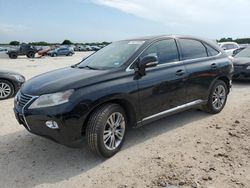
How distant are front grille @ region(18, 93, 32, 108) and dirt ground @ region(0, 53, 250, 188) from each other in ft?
2.60

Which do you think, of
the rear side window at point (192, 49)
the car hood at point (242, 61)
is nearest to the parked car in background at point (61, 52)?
the car hood at point (242, 61)

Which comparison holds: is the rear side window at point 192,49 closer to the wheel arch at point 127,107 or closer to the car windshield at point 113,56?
the car windshield at point 113,56

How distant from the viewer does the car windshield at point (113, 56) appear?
460 centimetres

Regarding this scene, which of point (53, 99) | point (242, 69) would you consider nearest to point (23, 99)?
point (53, 99)

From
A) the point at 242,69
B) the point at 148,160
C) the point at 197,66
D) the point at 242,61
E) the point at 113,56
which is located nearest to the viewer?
the point at 148,160

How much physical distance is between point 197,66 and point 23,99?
3.20 m

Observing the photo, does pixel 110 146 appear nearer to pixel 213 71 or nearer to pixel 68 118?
pixel 68 118

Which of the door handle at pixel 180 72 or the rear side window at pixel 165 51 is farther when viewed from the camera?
the door handle at pixel 180 72

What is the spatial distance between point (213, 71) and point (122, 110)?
2.51 metres

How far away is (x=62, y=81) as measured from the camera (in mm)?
4059

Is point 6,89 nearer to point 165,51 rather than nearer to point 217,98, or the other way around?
point 165,51

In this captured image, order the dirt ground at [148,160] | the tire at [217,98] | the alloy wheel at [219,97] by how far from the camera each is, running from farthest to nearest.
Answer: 1. the alloy wheel at [219,97]
2. the tire at [217,98]
3. the dirt ground at [148,160]

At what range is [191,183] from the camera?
134 inches

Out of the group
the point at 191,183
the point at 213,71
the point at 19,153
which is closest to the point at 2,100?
the point at 19,153
